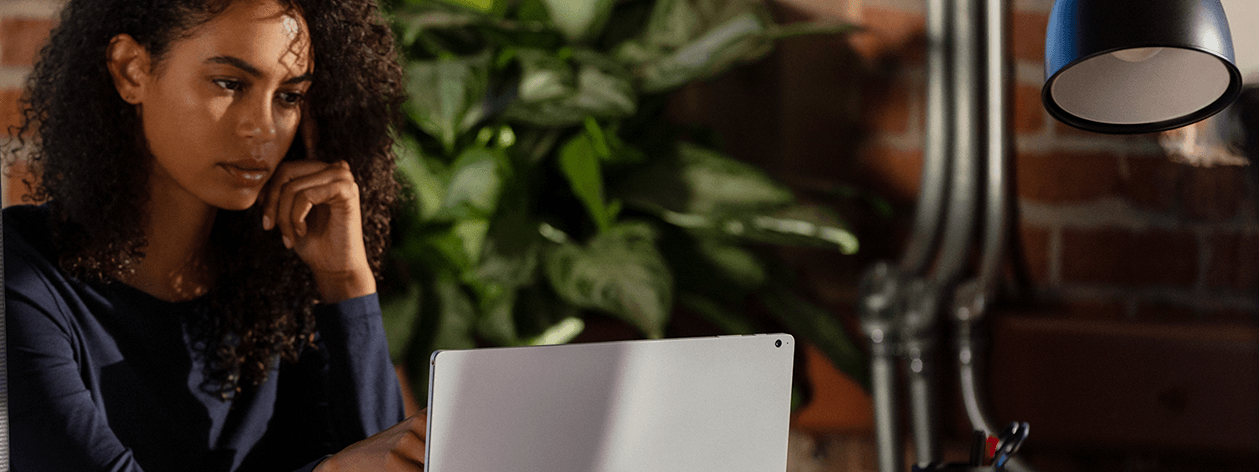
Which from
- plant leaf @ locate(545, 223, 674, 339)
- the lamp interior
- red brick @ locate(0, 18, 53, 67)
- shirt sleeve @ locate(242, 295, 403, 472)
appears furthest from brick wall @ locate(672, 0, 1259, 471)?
red brick @ locate(0, 18, 53, 67)

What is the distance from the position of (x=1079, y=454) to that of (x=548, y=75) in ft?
2.14

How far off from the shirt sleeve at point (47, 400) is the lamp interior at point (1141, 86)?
0.63 m

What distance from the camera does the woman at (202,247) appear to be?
545 mm

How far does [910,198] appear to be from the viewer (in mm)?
937

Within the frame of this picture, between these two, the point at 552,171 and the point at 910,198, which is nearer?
the point at 552,171

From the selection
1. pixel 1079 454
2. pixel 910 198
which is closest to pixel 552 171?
pixel 910 198

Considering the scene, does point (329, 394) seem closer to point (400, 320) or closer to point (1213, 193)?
point (400, 320)

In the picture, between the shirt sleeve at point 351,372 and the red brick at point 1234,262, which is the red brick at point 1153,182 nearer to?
the red brick at point 1234,262

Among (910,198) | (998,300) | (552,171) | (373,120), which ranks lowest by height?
(998,300)

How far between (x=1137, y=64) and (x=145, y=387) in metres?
0.68

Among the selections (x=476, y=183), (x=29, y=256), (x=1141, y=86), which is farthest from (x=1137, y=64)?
(x=29, y=256)

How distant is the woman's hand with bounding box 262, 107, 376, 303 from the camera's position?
0.61 metres

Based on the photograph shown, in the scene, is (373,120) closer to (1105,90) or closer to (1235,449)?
(1105,90)

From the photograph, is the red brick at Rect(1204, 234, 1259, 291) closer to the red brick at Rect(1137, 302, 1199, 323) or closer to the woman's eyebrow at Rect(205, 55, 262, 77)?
the red brick at Rect(1137, 302, 1199, 323)
